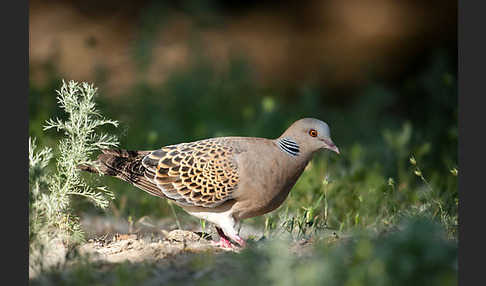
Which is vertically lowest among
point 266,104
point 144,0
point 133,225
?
point 133,225

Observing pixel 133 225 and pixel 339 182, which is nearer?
pixel 133 225

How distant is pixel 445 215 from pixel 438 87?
409cm

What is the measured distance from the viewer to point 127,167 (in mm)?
5602

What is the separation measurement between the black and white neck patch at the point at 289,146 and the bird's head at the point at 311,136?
0.03m

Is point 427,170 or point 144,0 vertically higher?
point 144,0

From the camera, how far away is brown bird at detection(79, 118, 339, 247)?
5160mm

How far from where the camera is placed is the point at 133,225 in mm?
6289

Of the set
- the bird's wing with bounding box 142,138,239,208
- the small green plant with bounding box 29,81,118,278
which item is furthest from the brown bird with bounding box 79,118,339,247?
the small green plant with bounding box 29,81,118,278

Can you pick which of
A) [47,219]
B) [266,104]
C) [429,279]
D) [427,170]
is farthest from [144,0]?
[429,279]

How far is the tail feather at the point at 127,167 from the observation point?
5.52 metres

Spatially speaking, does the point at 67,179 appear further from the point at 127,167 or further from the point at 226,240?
the point at 226,240

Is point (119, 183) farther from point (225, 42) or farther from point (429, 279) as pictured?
point (225, 42)

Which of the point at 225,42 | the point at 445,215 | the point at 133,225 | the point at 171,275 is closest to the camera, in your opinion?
the point at 171,275

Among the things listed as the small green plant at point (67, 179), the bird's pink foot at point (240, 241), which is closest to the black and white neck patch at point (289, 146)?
the bird's pink foot at point (240, 241)
